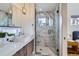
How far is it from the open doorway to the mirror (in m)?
0.47

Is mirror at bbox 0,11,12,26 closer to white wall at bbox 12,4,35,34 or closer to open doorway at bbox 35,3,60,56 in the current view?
white wall at bbox 12,4,35,34

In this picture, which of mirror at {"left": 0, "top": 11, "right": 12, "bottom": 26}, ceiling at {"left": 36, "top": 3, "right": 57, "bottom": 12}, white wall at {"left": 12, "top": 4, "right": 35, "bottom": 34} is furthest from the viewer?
white wall at {"left": 12, "top": 4, "right": 35, "bottom": 34}

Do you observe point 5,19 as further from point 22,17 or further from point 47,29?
point 47,29

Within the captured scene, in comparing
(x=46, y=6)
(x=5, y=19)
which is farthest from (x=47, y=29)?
(x=5, y=19)

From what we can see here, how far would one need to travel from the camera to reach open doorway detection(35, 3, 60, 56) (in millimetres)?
1972

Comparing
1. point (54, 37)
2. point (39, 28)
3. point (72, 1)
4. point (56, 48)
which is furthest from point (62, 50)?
point (72, 1)

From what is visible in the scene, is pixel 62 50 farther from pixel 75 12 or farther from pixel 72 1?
pixel 72 1

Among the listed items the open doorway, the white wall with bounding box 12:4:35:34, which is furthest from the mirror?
the open doorway

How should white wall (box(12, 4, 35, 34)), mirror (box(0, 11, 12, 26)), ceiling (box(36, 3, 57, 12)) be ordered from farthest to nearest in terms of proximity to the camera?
white wall (box(12, 4, 35, 34))
mirror (box(0, 11, 12, 26))
ceiling (box(36, 3, 57, 12))

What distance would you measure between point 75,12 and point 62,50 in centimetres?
60

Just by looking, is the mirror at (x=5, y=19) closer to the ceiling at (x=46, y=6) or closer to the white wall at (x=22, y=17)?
the white wall at (x=22, y=17)

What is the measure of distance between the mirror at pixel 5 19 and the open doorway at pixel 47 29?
0.47 m

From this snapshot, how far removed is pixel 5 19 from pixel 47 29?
694mm

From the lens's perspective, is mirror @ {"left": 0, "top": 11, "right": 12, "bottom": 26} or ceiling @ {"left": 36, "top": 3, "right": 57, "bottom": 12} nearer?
ceiling @ {"left": 36, "top": 3, "right": 57, "bottom": 12}
